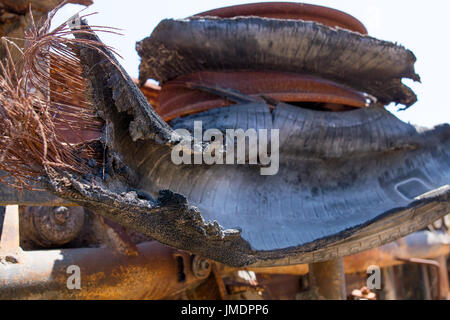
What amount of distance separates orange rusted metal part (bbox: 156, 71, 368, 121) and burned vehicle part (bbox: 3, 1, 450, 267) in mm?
35

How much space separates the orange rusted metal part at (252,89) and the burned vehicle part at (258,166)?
0.11ft

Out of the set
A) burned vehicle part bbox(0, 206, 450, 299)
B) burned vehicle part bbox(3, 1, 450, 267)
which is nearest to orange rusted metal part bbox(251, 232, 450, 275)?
burned vehicle part bbox(0, 206, 450, 299)

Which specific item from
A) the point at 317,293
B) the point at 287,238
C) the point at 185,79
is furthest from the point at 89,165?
the point at 317,293

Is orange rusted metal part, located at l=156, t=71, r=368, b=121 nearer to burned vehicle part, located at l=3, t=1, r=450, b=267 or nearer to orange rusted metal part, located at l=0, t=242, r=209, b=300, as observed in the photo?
burned vehicle part, located at l=3, t=1, r=450, b=267

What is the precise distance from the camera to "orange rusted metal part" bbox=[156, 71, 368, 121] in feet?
6.95

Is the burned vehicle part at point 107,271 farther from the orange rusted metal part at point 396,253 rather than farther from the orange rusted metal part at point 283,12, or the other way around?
the orange rusted metal part at point 283,12

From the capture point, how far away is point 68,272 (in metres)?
1.95

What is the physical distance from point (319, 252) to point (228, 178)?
405mm

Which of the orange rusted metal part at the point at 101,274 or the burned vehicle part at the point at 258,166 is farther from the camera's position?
the orange rusted metal part at the point at 101,274

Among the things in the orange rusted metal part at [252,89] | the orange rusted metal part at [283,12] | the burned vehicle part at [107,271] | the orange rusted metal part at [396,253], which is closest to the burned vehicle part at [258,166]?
the orange rusted metal part at [252,89]

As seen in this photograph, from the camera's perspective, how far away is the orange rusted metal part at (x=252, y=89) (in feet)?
6.95

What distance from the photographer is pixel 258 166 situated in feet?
6.01

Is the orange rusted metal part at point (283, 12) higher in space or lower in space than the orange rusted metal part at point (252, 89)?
higher

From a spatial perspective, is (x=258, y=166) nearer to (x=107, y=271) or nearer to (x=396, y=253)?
(x=107, y=271)
